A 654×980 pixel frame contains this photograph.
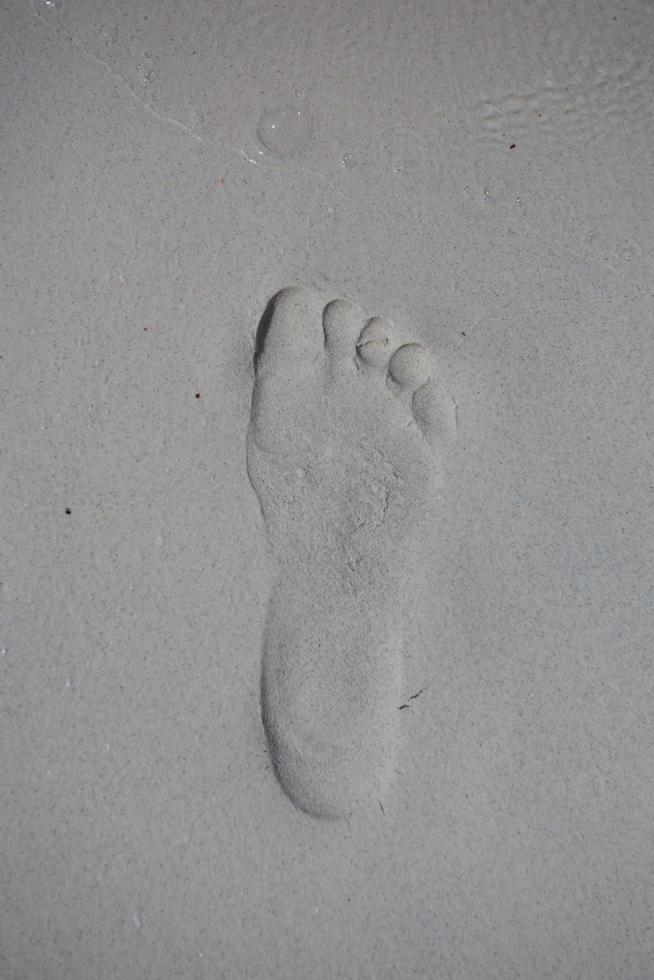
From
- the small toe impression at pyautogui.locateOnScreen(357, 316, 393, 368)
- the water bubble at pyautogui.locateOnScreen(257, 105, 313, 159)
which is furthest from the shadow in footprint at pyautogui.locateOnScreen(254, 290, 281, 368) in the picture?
the water bubble at pyautogui.locateOnScreen(257, 105, 313, 159)

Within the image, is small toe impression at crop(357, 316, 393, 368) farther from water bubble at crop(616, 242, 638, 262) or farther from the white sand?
water bubble at crop(616, 242, 638, 262)

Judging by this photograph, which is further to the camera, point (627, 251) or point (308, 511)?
point (627, 251)

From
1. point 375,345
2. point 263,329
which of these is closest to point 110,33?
point 263,329

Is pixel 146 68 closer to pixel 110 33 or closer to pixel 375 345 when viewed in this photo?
pixel 110 33

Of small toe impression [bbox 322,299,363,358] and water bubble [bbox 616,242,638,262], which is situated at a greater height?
water bubble [bbox 616,242,638,262]

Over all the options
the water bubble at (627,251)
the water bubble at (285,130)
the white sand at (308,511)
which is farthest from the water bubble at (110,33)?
the water bubble at (627,251)

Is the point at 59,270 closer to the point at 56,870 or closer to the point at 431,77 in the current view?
the point at 431,77

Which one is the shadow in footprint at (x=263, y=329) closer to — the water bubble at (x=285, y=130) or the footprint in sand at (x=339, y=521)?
the footprint in sand at (x=339, y=521)

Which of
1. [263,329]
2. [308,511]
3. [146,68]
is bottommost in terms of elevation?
[308,511]
